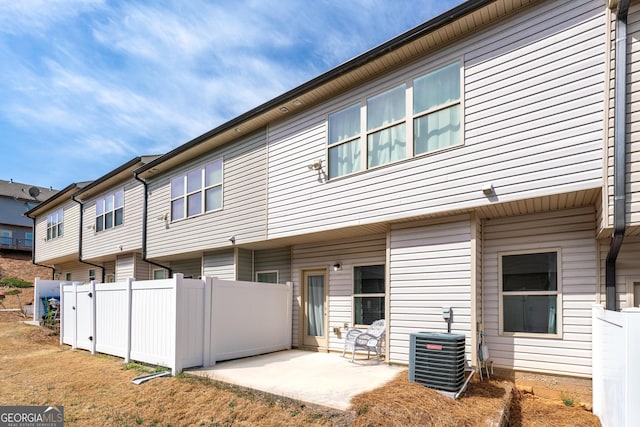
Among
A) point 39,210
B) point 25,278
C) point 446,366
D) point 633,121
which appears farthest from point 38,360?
point 25,278

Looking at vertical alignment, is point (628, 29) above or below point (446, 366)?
above

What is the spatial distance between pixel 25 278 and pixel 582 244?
3690cm

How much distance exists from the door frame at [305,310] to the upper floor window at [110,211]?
935 cm

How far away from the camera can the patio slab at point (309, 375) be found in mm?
5527

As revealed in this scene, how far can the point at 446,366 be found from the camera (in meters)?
5.45

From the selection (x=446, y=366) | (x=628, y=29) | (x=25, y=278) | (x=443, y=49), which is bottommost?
(x=25, y=278)

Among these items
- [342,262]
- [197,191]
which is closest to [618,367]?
[342,262]

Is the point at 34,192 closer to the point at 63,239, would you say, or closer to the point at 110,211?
the point at 63,239

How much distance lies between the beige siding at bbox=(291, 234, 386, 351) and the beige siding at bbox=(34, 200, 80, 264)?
47.0ft

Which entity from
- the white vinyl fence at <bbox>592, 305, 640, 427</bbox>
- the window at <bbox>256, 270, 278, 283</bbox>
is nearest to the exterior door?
the window at <bbox>256, 270, 278, 283</bbox>

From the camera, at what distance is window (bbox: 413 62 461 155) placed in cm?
659

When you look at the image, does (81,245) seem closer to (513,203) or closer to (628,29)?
(513,203)

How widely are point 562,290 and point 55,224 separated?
76.3ft

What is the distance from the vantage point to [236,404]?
562 centimetres
